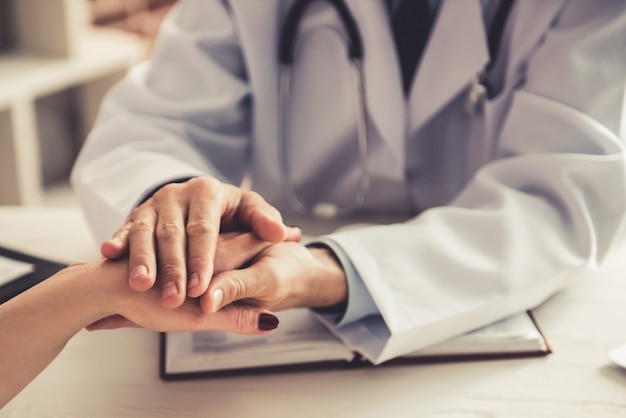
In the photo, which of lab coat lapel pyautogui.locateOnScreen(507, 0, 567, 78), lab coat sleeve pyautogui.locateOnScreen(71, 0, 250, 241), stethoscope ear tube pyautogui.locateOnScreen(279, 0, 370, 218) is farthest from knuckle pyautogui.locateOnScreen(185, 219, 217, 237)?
lab coat lapel pyautogui.locateOnScreen(507, 0, 567, 78)

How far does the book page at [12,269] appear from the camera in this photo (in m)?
0.82

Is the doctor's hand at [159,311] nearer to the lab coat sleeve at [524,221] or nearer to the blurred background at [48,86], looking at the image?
the lab coat sleeve at [524,221]

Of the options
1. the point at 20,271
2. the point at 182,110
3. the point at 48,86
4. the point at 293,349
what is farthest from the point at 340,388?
the point at 48,86

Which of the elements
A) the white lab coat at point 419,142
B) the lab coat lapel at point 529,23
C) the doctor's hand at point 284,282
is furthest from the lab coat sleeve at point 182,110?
the lab coat lapel at point 529,23

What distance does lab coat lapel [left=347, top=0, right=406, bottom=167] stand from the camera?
105cm

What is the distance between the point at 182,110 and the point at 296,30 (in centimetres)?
20

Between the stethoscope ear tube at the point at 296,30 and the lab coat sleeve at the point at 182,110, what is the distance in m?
0.08

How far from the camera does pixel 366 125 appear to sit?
3.66ft

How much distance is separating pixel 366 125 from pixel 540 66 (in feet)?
0.87

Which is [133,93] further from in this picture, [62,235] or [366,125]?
[366,125]

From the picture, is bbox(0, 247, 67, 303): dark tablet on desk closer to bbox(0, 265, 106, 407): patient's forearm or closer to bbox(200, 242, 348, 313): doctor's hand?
bbox(0, 265, 106, 407): patient's forearm

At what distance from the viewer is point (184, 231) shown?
0.75 metres

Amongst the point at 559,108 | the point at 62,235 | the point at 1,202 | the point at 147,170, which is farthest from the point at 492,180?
the point at 1,202

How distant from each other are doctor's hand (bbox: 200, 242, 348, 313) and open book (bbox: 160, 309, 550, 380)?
35 millimetres
